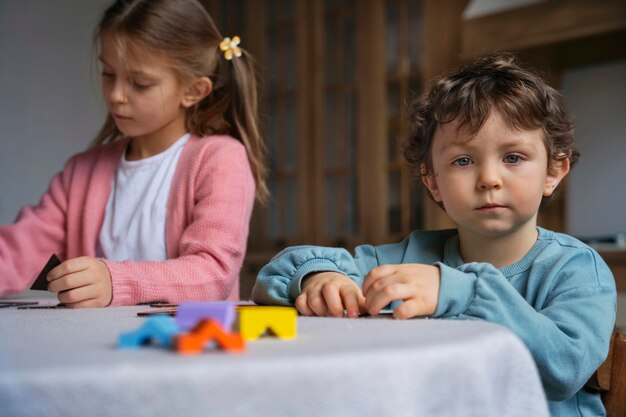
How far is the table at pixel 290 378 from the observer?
43 cm

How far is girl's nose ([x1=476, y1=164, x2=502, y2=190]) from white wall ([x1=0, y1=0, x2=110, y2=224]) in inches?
126

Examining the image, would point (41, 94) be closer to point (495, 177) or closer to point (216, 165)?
point (216, 165)

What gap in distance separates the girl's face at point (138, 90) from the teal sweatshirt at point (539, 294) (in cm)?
53

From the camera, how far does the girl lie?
1.31 meters

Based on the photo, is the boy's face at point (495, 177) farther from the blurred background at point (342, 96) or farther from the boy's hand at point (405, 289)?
the blurred background at point (342, 96)

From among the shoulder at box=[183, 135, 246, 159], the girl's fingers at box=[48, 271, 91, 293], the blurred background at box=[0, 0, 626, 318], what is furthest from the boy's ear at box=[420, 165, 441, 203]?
the blurred background at box=[0, 0, 626, 318]

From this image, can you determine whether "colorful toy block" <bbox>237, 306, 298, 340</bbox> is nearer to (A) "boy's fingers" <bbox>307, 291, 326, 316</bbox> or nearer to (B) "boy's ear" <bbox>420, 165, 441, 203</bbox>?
(A) "boy's fingers" <bbox>307, 291, 326, 316</bbox>

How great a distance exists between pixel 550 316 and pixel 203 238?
631mm

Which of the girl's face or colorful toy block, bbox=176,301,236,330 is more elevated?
the girl's face

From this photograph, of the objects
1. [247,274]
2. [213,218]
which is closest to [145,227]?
[213,218]

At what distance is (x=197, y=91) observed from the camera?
146 centimetres

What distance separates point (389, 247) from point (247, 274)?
291cm

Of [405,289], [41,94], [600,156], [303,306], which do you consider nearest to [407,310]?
[405,289]

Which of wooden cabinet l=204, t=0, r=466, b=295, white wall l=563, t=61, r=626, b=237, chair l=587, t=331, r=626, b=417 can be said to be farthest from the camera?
wooden cabinet l=204, t=0, r=466, b=295
